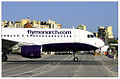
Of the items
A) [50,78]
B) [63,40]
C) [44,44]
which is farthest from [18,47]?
[50,78]

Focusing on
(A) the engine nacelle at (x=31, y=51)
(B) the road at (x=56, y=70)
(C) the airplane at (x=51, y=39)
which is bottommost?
(B) the road at (x=56, y=70)

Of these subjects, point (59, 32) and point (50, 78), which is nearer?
point (50, 78)

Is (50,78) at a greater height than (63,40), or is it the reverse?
(63,40)

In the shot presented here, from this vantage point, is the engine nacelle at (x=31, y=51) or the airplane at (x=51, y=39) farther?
the airplane at (x=51, y=39)

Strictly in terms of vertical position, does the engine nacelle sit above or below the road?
above

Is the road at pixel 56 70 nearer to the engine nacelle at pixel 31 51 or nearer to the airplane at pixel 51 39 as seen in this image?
the engine nacelle at pixel 31 51

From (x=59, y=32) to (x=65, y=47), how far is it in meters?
2.08

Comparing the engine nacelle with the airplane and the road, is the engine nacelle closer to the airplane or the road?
the airplane

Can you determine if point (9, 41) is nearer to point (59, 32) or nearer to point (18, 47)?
point (18, 47)

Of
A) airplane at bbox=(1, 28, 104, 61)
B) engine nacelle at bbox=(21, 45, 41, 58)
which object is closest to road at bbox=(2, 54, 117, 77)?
engine nacelle at bbox=(21, 45, 41, 58)

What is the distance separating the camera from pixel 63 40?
120 feet

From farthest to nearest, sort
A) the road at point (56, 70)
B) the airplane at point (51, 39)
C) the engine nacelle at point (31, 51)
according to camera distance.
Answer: the airplane at point (51, 39) < the engine nacelle at point (31, 51) < the road at point (56, 70)

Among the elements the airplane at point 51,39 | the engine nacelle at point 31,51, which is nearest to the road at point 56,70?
the engine nacelle at point 31,51

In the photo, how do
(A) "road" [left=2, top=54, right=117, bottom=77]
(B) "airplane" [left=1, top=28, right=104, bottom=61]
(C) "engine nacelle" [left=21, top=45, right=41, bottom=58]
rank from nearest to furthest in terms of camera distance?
(A) "road" [left=2, top=54, right=117, bottom=77], (C) "engine nacelle" [left=21, top=45, right=41, bottom=58], (B) "airplane" [left=1, top=28, right=104, bottom=61]
